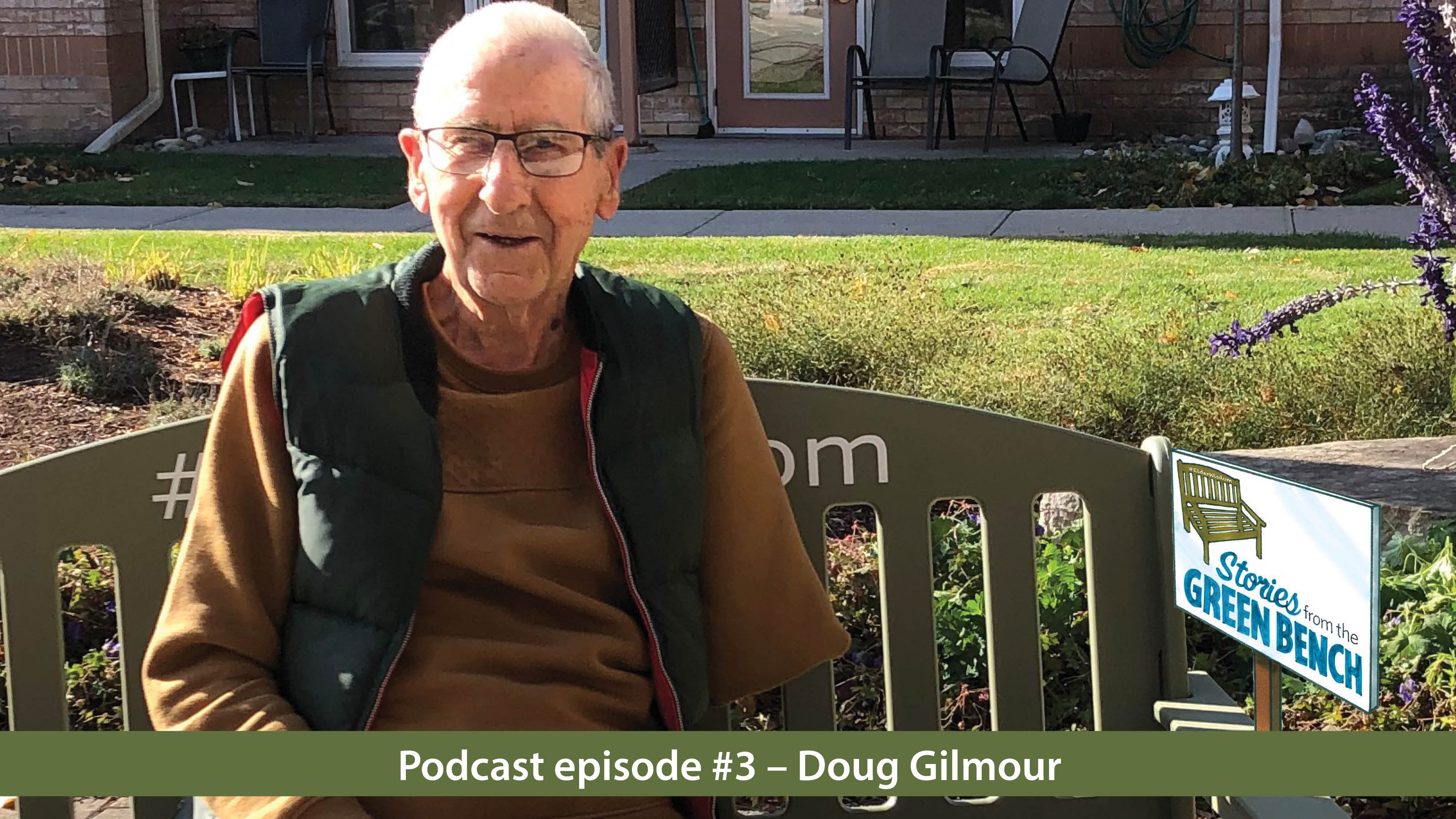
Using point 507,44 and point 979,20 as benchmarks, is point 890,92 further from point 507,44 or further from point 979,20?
point 507,44

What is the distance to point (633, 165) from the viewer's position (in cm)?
1155

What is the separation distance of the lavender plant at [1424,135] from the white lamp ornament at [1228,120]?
5936 mm

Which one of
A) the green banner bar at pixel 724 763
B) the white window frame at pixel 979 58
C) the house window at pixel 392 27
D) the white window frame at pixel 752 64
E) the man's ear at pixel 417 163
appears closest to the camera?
the green banner bar at pixel 724 763

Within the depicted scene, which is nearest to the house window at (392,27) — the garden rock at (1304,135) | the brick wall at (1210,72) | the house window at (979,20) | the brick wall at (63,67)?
the brick wall at (63,67)

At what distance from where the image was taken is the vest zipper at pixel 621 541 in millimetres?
2203

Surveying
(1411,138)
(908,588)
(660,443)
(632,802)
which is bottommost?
(632,802)

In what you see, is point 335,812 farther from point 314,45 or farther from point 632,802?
point 314,45

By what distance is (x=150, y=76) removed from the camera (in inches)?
568

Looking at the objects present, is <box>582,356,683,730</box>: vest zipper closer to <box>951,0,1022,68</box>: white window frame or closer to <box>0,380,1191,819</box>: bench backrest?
<box>0,380,1191,819</box>: bench backrest

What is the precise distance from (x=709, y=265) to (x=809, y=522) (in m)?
4.33

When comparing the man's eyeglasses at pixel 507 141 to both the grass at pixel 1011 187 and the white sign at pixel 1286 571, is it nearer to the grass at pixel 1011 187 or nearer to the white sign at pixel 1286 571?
the white sign at pixel 1286 571

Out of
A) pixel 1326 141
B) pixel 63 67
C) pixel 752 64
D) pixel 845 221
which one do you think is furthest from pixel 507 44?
pixel 63 67

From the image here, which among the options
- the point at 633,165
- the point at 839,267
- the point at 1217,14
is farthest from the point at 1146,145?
the point at 839,267

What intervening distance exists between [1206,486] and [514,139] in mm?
1000
